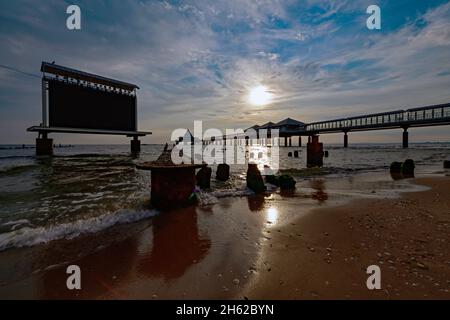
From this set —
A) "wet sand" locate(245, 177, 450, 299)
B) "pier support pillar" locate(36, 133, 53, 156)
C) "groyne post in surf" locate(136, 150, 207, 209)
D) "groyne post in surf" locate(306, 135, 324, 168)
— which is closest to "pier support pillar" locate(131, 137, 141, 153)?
"pier support pillar" locate(36, 133, 53, 156)

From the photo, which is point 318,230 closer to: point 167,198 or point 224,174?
point 167,198

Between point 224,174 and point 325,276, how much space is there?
→ 29.5 ft

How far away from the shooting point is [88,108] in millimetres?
37406

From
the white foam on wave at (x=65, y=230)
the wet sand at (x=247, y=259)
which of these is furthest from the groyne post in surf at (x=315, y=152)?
the white foam on wave at (x=65, y=230)

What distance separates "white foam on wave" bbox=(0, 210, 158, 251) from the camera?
3.70 metres

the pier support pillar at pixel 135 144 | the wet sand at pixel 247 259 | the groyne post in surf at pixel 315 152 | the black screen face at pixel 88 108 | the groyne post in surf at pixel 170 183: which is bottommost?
the wet sand at pixel 247 259

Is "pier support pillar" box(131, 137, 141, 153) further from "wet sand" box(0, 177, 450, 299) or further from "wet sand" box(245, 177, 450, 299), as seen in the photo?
"wet sand" box(245, 177, 450, 299)

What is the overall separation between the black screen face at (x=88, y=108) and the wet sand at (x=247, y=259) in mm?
39117

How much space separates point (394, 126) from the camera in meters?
55.4

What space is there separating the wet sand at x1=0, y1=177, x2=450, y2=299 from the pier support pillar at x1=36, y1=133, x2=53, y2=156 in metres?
39.0

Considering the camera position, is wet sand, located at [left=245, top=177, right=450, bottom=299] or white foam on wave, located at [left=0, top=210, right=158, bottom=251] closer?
wet sand, located at [left=245, top=177, right=450, bottom=299]

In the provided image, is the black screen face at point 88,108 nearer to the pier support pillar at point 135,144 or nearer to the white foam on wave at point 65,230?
the pier support pillar at point 135,144

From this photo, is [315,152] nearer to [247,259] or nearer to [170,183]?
[170,183]

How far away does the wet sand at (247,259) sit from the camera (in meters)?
2.29
